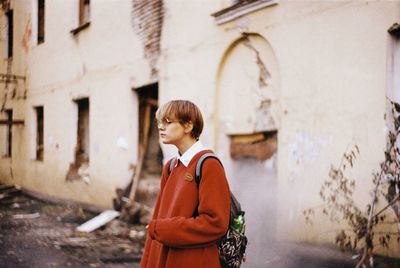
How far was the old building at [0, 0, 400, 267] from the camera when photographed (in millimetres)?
5000

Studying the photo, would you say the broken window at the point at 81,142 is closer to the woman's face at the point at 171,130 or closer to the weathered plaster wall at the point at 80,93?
the weathered plaster wall at the point at 80,93

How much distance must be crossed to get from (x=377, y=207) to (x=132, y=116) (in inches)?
231

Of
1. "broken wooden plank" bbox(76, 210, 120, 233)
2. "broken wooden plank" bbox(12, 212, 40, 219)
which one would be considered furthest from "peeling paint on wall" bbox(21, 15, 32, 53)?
"broken wooden plank" bbox(76, 210, 120, 233)

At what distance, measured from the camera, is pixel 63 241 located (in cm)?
768

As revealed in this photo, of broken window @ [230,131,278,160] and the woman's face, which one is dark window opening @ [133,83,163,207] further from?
the woman's face

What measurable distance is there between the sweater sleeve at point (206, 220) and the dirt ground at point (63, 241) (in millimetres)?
4085

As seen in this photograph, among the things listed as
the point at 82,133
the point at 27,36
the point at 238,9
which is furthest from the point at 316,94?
the point at 27,36

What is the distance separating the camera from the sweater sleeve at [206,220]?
2.28 meters

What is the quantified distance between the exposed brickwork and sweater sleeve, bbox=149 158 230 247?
21.4ft

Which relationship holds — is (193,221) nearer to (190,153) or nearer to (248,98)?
(190,153)

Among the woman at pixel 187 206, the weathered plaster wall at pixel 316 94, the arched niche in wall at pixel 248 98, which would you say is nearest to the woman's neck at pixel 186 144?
the woman at pixel 187 206

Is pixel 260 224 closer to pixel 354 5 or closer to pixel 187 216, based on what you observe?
pixel 354 5

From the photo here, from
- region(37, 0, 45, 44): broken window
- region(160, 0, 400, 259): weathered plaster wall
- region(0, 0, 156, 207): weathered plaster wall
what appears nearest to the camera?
region(160, 0, 400, 259): weathered plaster wall

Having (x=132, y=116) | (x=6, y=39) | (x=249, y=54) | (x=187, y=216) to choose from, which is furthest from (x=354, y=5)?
(x=6, y=39)
